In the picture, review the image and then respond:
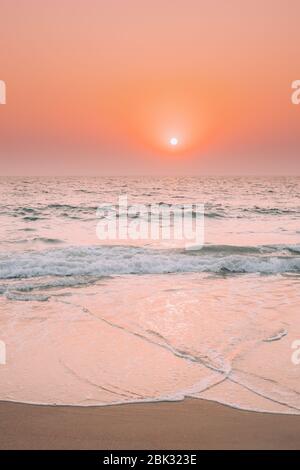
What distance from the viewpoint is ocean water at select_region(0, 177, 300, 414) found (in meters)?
5.17

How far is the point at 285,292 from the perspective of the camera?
10734 millimetres

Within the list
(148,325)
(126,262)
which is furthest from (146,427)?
(126,262)

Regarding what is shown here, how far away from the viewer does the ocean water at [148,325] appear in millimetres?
5172

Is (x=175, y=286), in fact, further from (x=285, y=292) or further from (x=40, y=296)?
(x=40, y=296)

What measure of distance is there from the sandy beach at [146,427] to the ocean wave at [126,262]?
8.88m

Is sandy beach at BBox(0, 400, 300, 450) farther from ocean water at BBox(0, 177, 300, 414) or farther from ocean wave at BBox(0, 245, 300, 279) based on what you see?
ocean wave at BBox(0, 245, 300, 279)

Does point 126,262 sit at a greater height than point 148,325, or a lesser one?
greater

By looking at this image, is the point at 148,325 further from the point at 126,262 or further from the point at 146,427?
the point at 126,262

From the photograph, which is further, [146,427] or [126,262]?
[126,262]

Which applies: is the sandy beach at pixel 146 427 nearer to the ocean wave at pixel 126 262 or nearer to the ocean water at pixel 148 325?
the ocean water at pixel 148 325

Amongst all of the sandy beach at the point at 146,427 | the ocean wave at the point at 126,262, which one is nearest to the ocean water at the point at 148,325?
the ocean wave at the point at 126,262

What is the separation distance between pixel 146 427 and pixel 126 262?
1046 cm

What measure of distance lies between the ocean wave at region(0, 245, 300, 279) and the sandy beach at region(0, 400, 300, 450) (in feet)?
29.1

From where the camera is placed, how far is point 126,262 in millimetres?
14602
